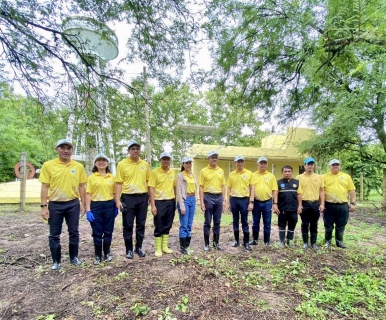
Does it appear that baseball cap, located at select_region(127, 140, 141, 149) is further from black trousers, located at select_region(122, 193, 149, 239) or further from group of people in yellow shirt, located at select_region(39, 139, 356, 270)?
black trousers, located at select_region(122, 193, 149, 239)

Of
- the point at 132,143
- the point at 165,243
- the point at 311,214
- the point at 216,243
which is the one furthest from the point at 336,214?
the point at 132,143

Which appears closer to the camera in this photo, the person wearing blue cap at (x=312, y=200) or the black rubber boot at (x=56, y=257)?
the black rubber boot at (x=56, y=257)

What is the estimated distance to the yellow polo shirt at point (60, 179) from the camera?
130 inches

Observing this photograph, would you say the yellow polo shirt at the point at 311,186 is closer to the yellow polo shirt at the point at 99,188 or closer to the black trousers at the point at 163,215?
the black trousers at the point at 163,215

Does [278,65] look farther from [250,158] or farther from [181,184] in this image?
[250,158]

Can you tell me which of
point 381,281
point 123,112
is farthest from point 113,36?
point 381,281

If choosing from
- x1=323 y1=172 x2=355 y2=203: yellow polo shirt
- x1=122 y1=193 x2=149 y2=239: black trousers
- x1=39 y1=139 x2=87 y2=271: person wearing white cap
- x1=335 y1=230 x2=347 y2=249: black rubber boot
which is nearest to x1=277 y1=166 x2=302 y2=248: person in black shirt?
x1=323 y1=172 x2=355 y2=203: yellow polo shirt

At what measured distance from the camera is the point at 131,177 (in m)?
3.74

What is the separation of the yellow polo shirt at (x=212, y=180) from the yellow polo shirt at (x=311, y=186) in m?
1.47

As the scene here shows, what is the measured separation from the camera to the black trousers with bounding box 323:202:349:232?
442 centimetres

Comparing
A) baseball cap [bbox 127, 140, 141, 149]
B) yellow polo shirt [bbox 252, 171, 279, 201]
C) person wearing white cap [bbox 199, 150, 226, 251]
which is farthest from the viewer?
yellow polo shirt [bbox 252, 171, 279, 201]

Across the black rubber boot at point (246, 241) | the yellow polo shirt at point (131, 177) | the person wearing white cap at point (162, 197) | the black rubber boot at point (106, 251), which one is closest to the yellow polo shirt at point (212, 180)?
the person wearing white cap at point (162, 197)

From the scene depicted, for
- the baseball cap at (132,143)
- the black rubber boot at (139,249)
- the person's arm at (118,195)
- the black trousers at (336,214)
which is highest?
the baseball cap at (132,143)

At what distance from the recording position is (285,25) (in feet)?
10.3
